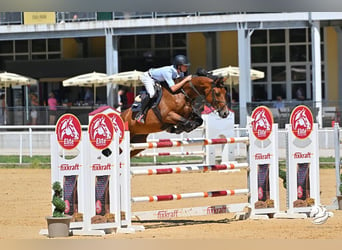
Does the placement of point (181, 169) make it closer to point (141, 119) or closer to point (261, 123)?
point (261, 123)

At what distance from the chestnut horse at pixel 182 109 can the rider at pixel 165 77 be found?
0.08m

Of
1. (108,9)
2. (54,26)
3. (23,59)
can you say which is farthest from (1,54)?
(108,9)

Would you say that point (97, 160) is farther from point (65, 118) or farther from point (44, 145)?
point (44, 145)

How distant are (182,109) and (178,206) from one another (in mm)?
1723

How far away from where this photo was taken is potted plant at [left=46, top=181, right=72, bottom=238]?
6.66 metres

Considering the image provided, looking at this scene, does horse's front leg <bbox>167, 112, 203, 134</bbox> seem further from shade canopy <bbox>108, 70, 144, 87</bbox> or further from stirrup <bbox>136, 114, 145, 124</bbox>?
shade canopy <bbox>108, 70, 144, 87</bbox>

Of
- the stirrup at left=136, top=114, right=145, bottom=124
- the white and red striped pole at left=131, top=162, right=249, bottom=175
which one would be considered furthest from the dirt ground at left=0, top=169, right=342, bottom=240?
the stirrup at left=136, top=114, right=145, bottom=124

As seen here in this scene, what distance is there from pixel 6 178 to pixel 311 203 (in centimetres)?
813

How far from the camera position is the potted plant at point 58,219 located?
21.8 feet

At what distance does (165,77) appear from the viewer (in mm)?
9625

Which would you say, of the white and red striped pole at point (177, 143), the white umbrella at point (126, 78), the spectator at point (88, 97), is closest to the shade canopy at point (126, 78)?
the white umbrella at point (126, 78)

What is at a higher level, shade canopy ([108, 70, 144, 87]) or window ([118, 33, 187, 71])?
window ([118, 33, 187, 71])

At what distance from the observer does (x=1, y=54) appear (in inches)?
1300

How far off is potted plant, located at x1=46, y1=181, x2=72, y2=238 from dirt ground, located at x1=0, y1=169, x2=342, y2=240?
16 centimetres
